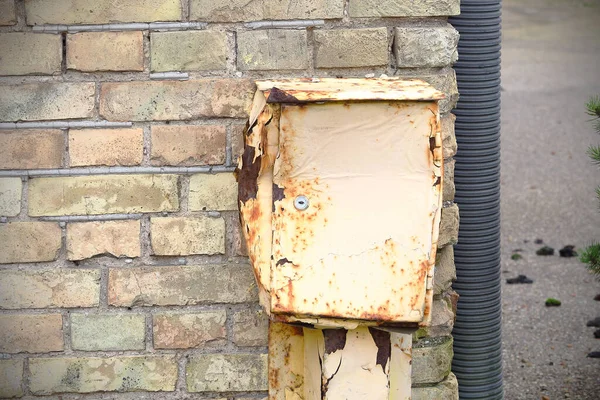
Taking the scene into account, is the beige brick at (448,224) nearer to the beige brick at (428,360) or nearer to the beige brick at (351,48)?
the beige brick at (428,360)

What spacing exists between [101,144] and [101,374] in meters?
0.52

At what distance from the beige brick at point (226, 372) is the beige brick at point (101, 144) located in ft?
1.62

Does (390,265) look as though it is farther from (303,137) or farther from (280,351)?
(280,351)

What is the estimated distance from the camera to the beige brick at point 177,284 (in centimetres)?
210

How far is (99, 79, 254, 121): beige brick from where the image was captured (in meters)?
2.04

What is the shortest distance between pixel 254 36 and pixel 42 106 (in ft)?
1.59

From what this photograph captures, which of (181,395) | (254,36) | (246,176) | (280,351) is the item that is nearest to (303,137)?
(246,176)

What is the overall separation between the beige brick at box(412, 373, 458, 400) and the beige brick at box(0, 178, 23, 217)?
3.25 feet

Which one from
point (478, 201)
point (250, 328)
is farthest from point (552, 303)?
point (250, 328)

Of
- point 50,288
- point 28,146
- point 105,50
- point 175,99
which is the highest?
point 105,50

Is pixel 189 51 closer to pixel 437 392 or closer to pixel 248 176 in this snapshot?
pixel 248 176

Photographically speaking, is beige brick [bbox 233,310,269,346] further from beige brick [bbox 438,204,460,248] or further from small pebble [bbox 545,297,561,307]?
small pebble [bbox 545,297,561,307]

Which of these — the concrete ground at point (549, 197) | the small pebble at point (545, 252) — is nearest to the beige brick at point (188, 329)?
the concrete ground at point (549, 197)

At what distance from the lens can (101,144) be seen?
2057 mm
